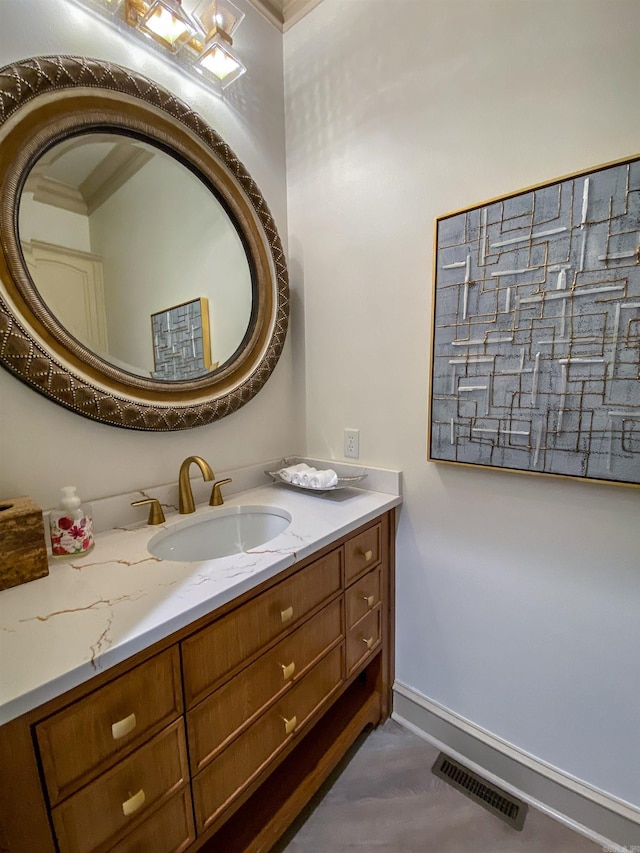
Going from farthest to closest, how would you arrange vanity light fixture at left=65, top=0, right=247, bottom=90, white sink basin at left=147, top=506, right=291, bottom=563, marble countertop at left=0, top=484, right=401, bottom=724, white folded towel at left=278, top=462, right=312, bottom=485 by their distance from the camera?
white folded towel at left=278, top=462, right=312, bottom=485
white sink basin at left=147, top=506, right=291, bottom=563
vanity light fixture at left=65, top=0, right=247, bottom=90
marble countertop at left=0, top=484, right=401, bottom=724

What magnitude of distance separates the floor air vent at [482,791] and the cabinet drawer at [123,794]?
0.95 metres

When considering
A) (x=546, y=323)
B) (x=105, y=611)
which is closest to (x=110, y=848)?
(x=105, y=611)

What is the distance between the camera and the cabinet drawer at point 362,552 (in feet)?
3.70

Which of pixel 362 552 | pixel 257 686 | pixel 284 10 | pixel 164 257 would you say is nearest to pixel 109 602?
pixel 257 686

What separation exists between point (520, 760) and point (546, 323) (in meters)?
1.31

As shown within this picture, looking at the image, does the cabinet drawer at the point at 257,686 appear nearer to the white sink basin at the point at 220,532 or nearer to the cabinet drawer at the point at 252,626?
the cabinet drawer at the point at 252,626

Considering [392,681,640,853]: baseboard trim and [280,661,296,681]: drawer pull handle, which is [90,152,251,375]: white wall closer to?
[280,661,296,681]: drawer pull handle

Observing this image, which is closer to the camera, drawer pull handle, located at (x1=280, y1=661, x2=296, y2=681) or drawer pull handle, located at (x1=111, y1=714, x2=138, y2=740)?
drawer pull handle, located at (x1=111, y1=714, x2=138, y2=740)

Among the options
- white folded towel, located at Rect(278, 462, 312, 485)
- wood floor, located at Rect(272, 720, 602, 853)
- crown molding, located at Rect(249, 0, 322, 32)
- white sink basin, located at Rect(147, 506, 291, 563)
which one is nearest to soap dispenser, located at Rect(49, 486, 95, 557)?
white sink basin, located at Rect(147, 506, 291, 563)

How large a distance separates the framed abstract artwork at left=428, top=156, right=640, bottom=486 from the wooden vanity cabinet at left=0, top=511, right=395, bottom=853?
1.75 ft

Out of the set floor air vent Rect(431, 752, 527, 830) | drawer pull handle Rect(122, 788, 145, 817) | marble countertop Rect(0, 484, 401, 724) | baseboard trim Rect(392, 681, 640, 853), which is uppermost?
marble countertop Rect(0, 484, 401, 724)

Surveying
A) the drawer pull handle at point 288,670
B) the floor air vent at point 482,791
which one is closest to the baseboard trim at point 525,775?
the floor air vent at point 482,791

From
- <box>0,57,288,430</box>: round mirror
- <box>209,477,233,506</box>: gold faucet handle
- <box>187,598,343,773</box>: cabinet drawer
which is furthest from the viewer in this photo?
<box>209,477,233,506</box>: gold faucet handle

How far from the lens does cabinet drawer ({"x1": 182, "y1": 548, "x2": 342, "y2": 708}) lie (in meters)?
0.73
